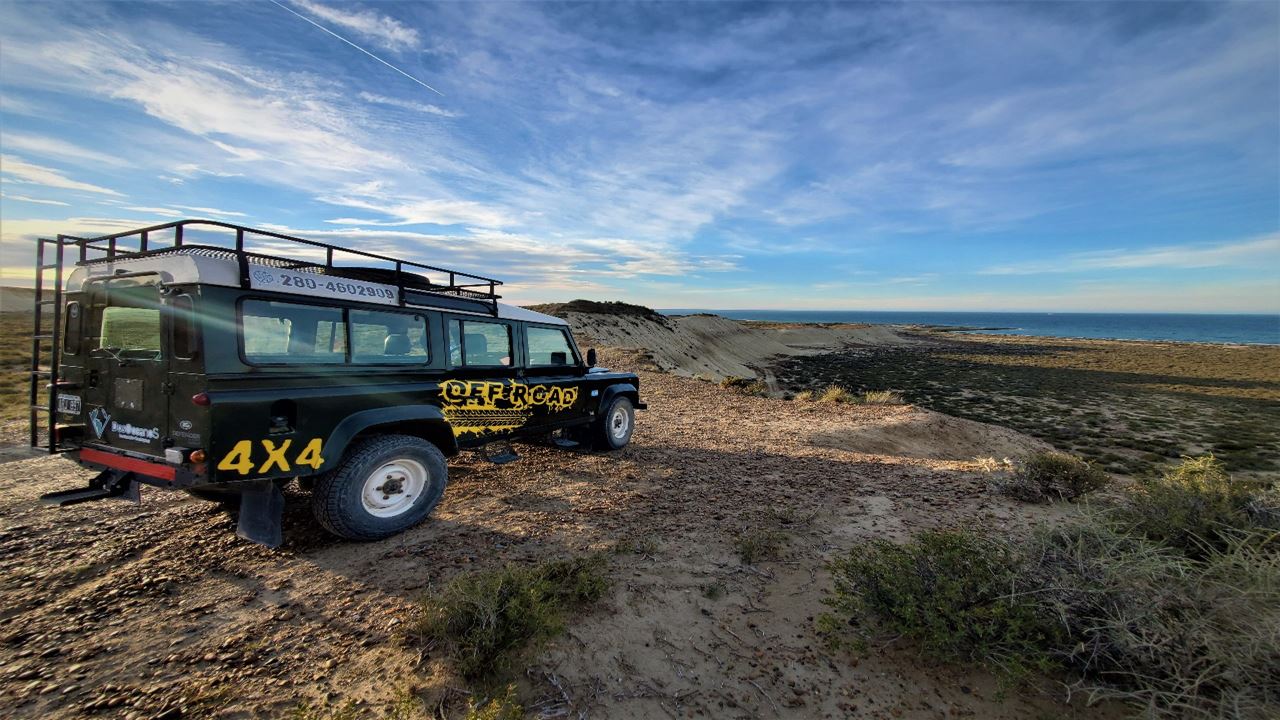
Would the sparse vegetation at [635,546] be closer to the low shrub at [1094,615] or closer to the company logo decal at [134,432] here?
the low shrub at [1094,615]

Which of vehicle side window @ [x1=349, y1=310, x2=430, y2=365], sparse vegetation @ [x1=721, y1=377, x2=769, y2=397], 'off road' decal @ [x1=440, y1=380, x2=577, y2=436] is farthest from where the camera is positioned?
sparse vegetation @ [x1=721, y1=377, x2=769, y2=397]

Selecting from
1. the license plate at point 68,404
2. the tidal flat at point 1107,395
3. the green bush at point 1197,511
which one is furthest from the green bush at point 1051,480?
the license plate at point 68,404

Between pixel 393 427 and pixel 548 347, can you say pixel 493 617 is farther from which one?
pixel 548 347

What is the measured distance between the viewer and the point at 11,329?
25.8m

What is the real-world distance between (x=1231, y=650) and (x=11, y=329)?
41986 millimetres

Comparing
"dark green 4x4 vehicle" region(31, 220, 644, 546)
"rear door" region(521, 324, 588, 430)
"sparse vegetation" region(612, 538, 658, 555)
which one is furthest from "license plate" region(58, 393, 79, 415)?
"sparse vegetation" region(612, 538, 658, 555)

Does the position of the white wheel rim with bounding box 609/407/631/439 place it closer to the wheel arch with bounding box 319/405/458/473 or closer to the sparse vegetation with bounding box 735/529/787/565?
the wheel arch with bounding box 319/405/458/473

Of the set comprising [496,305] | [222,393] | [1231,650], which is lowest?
[1231,650]

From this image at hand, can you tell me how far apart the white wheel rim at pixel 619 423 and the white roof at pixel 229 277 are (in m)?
3.97

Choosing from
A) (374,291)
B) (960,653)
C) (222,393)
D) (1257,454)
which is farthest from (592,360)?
(1257,454)

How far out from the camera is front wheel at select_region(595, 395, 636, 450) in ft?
26.3

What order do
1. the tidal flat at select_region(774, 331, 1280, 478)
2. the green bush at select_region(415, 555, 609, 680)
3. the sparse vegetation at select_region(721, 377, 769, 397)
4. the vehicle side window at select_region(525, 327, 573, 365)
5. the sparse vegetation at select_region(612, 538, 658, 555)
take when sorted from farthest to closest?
the sparse vegetation at select_region(721, 377, 769, 397) < the tidal flat at select_region(774, 331, 1280, 478) < the vehicle side window at select_region(525, 327, 573, 365) < the sparse vegetation at select_region(612, 538, 658, 555) < the green bush at select_region(415, 555, 609, 680)

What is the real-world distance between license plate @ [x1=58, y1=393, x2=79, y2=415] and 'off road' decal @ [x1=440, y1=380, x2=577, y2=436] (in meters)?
3.04

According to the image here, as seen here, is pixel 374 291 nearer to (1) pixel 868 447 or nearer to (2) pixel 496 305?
(2) pixel 496 305
